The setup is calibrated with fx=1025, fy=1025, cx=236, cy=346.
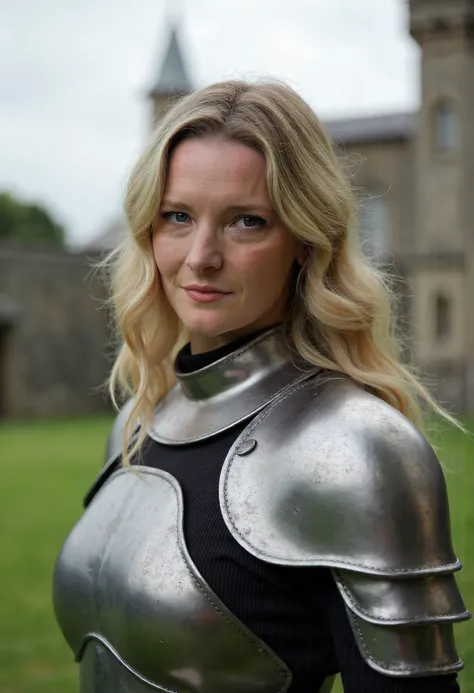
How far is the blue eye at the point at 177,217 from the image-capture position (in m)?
1.51

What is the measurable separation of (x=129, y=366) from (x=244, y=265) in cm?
46

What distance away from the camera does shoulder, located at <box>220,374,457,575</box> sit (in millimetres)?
1260

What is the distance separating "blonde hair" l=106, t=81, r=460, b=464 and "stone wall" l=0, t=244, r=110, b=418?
1573 centimetres

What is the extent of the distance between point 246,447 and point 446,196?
20.2 meters

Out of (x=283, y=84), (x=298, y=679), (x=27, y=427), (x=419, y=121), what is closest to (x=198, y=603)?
(x=298, y=679)

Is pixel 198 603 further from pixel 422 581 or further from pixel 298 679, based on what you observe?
pixel 422 581

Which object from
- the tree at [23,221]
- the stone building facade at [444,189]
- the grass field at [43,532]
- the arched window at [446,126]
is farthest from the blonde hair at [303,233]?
the tree at [23,221]

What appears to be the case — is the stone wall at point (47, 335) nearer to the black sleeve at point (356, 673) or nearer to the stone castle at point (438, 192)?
the stone castle at point (438, 192)

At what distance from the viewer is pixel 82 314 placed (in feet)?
61.0

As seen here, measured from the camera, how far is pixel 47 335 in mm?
18234

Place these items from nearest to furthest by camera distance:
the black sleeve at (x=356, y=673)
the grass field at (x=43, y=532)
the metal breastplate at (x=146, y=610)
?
the black sleeve at (x=356, y=673)
the metal breastplate at (x=146, y=610)
the grass field at (x=43, y=532)

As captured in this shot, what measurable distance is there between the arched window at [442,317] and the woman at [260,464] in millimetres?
19983

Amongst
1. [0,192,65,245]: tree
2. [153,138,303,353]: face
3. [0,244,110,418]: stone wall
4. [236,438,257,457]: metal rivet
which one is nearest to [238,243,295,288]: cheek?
→ [153,138,303,353]: face

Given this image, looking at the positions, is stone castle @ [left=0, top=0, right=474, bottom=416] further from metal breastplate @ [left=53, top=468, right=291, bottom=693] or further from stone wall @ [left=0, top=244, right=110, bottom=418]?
metal breastplate @ [left=53, top=468, right=291, bottom=693]
